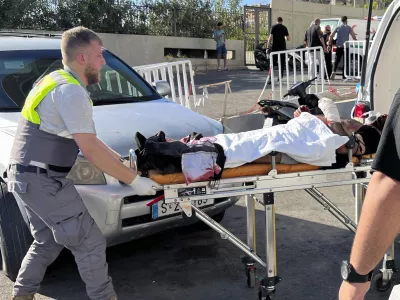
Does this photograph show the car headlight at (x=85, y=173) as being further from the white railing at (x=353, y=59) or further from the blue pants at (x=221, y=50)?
the blue pants at (x=221, y=50)

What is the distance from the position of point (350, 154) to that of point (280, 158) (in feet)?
1.47

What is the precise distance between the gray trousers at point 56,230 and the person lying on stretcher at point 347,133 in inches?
43.8

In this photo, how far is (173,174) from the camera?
9.61 ft

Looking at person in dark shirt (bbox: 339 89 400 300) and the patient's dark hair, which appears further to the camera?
the patient's dark hair

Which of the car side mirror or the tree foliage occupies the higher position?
the tree foliage

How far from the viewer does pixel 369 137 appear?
3256mm

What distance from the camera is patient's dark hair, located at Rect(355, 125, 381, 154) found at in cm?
324

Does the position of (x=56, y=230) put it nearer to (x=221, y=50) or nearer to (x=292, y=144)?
(x=292, y=144)

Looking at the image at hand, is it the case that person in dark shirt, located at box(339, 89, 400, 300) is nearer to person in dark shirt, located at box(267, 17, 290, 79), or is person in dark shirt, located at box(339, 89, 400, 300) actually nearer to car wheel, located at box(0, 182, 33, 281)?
car wheel, located at box(0, 182, 33, 281)

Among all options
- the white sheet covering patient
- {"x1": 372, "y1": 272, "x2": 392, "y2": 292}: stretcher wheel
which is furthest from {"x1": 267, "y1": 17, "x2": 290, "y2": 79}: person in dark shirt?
the white sheet covering patient

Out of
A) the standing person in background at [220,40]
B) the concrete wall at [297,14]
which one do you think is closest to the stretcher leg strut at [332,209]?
the standing person in background at [220,40]

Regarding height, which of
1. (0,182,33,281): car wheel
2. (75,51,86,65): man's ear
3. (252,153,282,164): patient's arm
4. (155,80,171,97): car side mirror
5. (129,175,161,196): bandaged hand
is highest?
(75,51,86,65): man's ear

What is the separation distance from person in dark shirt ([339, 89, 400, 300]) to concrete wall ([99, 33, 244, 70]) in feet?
55.6

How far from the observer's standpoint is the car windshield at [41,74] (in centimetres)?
447
